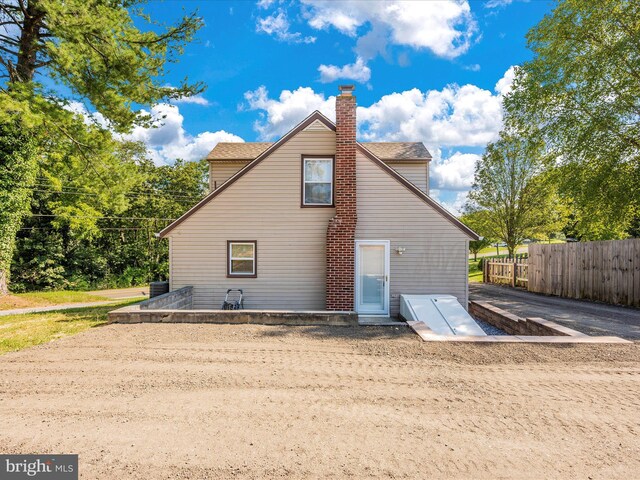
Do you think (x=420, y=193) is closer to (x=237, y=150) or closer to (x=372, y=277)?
(x=372, y=277)

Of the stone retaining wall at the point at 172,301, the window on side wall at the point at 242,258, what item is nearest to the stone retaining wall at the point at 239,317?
the stone retaining wall at the point at 172,301

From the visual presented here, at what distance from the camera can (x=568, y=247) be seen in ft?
54.3

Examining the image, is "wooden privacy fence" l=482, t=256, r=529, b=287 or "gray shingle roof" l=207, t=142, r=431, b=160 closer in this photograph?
"gray shingle roof" l=207, t=142, r=431, b=160

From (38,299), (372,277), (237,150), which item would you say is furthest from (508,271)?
(38,299)

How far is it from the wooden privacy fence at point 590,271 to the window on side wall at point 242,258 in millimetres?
13359

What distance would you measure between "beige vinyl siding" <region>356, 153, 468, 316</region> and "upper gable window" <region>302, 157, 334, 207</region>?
0.92 meters

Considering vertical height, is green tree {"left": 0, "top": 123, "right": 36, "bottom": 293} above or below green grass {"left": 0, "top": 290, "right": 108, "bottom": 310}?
above

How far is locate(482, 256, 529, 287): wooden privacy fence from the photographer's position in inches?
826

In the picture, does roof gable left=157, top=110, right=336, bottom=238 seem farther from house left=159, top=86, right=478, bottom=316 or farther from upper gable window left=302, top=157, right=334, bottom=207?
upper gable window left=302, top=157, right=334, bottom=207

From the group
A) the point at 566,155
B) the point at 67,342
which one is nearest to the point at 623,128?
the point at 566,155

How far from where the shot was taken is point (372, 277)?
1133 cm

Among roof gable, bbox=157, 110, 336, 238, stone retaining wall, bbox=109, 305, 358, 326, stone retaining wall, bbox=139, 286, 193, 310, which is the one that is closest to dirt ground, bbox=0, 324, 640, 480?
stone retaining wall, bbox=109, 305, 358, 326

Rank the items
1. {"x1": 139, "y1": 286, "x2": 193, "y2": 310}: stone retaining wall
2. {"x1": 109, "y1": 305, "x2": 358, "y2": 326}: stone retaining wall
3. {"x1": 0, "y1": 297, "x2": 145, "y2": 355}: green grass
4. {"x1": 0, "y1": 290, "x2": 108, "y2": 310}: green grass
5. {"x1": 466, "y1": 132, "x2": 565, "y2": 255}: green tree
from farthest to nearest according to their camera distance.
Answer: {"x1": 466, "y1": 132, "x2": 565, "y2": 255}: green tree, {"x1": 0, "y1": 290, "x2": 108, "y2": 310}: green grass, {"x1": 139, "y1": 286, "x2": 193, "y2": 310}: stone retaining wall, {"x1": 109, "y1": 305, "x2": 358, "y2": 326}: stone retaining wall, {"x1": 0, "y1": 297, "x2": 145, "y2": 355}: green grass

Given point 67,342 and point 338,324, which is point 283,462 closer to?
point 338,324
